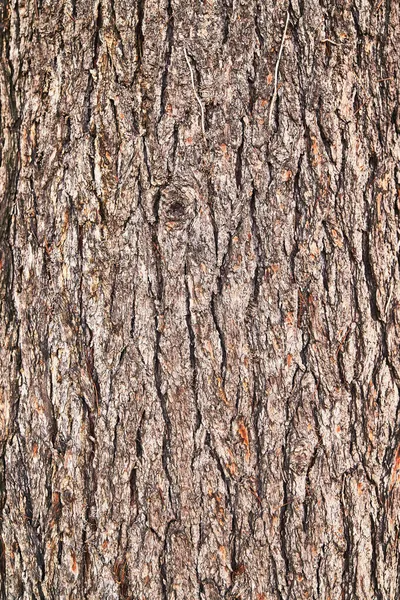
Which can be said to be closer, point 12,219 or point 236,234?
point 236,234

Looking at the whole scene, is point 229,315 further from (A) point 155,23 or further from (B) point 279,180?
(A) point 155,23

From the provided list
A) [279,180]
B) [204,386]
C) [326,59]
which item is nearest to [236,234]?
[279,180]

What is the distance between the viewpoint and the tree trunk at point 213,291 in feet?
5.60

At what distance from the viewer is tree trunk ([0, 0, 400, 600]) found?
5.60 feet

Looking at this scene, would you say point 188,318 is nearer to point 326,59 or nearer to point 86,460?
point 86,460

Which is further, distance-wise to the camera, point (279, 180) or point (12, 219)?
point (12, 219)

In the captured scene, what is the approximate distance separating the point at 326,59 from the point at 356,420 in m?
1.13

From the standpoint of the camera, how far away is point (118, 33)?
1716 millimetres

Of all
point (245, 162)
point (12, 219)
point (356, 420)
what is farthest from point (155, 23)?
point (356, 420)

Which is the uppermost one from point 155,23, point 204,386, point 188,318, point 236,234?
point 155,23

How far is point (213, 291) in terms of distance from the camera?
172 cm

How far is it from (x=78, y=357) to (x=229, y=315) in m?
0.49

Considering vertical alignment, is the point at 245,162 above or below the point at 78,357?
above

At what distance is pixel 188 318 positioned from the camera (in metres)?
1.72
